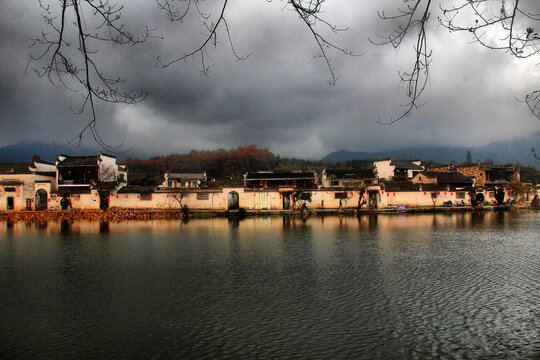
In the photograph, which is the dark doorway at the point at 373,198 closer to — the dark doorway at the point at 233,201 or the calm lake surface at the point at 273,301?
the dark doorway at the point at 233,201

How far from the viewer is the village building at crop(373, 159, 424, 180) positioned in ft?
158

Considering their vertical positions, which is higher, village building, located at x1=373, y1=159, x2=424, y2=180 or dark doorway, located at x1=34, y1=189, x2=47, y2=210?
village building, located at x1=373, y1=159, x2=424, y2=180

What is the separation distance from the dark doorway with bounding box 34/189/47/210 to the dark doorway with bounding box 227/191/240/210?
16.7 meters

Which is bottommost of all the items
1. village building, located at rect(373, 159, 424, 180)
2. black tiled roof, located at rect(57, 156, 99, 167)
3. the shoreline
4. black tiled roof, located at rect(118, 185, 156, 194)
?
the shoreline

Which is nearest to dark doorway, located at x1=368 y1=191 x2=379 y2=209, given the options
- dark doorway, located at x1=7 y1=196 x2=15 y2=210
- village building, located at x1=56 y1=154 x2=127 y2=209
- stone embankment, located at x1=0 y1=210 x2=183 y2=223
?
stone embankment, located at x1=0 y1=210 x2=183 y2=223

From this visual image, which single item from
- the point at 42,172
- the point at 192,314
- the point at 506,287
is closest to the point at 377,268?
the point at 506,287

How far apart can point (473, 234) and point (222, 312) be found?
51.1ft

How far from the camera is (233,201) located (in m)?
34.8

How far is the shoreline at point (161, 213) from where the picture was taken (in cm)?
3008

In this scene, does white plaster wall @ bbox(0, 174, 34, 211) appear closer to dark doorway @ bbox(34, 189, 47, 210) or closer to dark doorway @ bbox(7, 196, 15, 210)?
dark doorway @ bbox(7, 196, 15, 210)

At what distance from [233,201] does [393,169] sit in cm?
2373

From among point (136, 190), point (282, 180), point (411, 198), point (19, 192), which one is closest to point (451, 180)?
point (411, 198)

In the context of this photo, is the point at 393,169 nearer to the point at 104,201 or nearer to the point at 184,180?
the point at 184,180

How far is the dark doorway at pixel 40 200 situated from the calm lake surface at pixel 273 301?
21.3 meters
